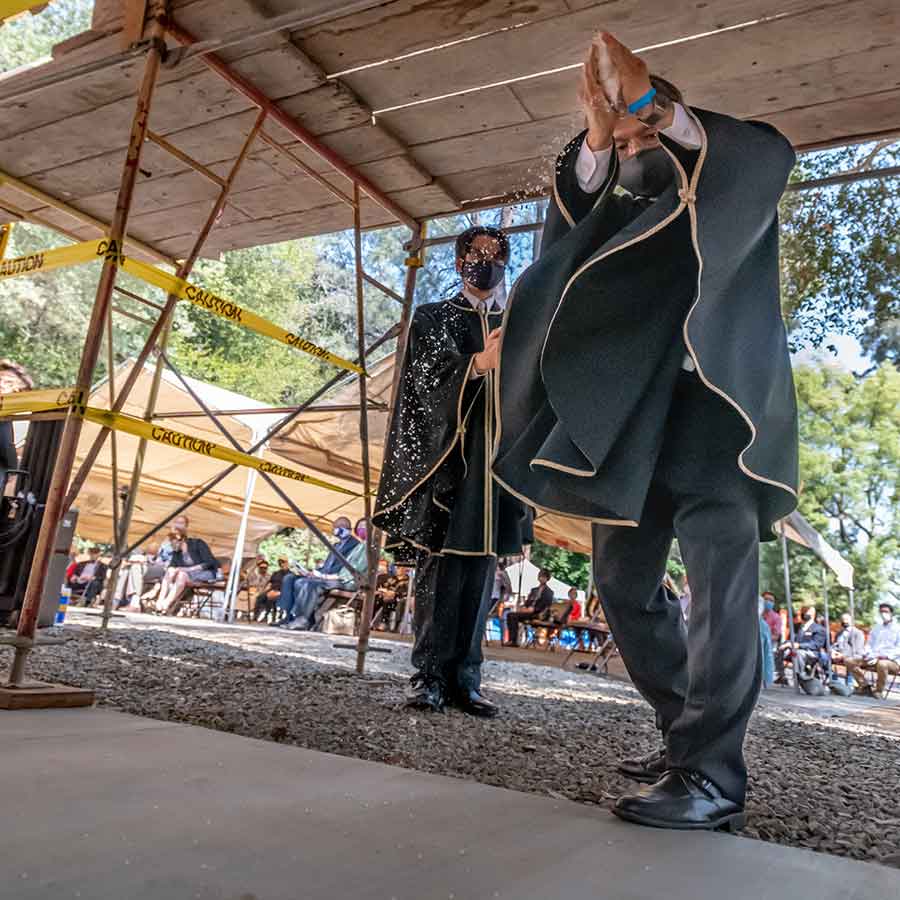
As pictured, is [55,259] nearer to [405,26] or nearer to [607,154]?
[405,26]

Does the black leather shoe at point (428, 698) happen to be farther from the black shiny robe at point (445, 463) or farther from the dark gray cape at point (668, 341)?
the dark gray cape at point (668, 341)

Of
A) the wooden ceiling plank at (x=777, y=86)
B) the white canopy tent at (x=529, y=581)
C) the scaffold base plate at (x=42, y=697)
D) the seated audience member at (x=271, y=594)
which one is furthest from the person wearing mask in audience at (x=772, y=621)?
the scaffold base plate at (x=42, y=697)

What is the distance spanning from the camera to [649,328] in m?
1.63

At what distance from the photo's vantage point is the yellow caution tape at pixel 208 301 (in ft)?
9.60

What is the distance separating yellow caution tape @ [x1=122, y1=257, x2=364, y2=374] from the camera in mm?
2926

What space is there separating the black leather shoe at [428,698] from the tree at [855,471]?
84.3 feet

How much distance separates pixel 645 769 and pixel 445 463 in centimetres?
131

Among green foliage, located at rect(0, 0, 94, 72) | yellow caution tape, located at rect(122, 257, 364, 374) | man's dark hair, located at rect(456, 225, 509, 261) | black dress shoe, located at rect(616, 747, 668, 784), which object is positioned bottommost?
black dress shoe, located at rect(616, 747, 668, 784)

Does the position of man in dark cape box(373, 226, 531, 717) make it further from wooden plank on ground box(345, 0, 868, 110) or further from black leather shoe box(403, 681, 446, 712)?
wooden plank on ground box(345, 0, 868, 110)

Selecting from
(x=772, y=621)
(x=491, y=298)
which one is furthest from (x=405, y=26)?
(x=772, y=621)

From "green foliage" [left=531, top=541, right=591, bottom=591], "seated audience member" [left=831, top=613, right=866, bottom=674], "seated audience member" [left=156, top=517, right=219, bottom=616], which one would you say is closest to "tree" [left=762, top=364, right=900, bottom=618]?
"green foliage" [left=531, top=541, right=591, bottom=591]

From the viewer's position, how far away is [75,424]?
248cm

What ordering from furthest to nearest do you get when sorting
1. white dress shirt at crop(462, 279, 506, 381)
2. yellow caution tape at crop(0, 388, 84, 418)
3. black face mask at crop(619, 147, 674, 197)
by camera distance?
white dress shirt at crop(462, 279, 506, 381), yellow caution tape at crop(0, 388, 84, 418), black face mask at crop(619, 147, 674, 197)

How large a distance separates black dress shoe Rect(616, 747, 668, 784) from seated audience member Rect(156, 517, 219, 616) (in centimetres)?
1022
